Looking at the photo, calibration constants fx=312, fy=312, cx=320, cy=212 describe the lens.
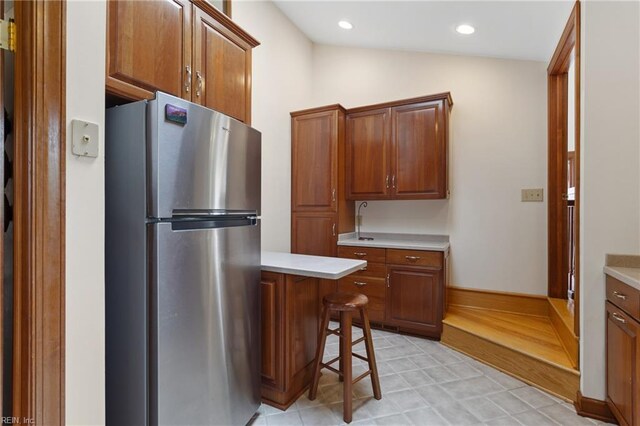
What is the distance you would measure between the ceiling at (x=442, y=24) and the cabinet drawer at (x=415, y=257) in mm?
1999

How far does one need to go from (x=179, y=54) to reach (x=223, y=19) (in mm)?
458

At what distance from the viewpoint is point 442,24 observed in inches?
111

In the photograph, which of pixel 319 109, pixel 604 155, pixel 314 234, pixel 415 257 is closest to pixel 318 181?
pixel 314 234

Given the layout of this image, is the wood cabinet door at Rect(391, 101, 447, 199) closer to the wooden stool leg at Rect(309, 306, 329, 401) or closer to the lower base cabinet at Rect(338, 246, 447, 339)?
the lower base cabinet at Rect(338, 246, 447, 339)

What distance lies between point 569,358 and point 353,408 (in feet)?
4.98

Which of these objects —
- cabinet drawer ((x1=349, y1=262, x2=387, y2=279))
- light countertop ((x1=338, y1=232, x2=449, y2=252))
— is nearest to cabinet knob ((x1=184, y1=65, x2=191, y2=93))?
light countertop ((x1=338, y1=232, x2=449, y2=252))

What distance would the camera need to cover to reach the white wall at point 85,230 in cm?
104

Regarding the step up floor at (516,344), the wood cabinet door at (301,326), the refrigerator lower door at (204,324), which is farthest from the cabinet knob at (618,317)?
the refrigerator lower door at (204,324)

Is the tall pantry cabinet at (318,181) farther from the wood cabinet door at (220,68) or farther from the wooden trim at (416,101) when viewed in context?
the wood cabinet door at (220,68)

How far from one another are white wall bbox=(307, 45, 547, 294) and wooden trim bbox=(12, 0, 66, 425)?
315 cm

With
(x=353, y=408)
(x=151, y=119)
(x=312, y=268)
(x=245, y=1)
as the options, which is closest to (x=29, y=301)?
(x=151, y=119)

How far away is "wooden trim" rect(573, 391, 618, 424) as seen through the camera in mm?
1779

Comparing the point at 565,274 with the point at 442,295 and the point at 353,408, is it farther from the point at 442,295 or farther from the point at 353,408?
the point at 353,408

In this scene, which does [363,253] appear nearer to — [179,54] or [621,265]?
[621,265]
